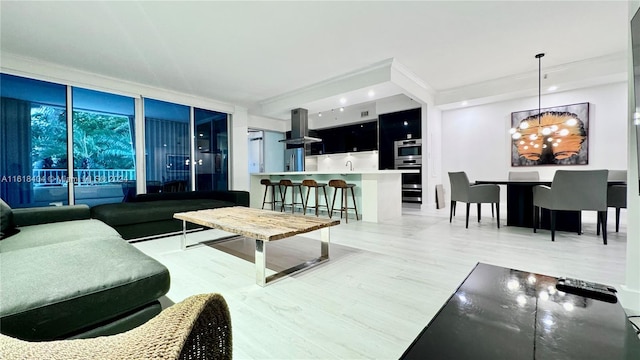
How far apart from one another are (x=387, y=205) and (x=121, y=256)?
4196 millimetres

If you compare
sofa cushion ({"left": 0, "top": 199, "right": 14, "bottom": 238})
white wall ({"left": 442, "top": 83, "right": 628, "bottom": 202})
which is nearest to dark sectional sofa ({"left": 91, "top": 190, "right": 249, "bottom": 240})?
sofa cushion ({"left": 0, "top": 199, "right": 14, "bottom": 238})

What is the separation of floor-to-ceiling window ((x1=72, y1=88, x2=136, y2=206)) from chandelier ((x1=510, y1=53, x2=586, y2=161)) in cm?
753

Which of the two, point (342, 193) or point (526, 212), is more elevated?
point (342, 193)

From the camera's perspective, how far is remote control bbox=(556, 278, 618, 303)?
1149 millimetres

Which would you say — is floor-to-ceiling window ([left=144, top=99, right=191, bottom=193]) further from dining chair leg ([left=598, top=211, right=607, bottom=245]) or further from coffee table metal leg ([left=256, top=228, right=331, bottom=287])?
dining chair leg ([left=598, top=211, right=607, bottom=245])

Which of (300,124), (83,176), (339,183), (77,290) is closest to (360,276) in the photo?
(77,290)

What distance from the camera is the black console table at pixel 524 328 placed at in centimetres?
81

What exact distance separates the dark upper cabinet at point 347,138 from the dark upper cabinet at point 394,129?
38 centimetres

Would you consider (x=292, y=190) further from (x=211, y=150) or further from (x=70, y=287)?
(x=70, y=287)

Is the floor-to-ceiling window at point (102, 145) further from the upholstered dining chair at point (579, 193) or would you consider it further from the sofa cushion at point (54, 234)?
the upholstered dining chair at point (579, 193)

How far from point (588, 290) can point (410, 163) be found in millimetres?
5484

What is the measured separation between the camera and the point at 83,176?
4.48 meters

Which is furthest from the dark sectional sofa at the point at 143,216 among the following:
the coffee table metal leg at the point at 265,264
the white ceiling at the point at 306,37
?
the white ceiling at the point at 306,37

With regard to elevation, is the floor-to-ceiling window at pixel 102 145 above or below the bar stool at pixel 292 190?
above
